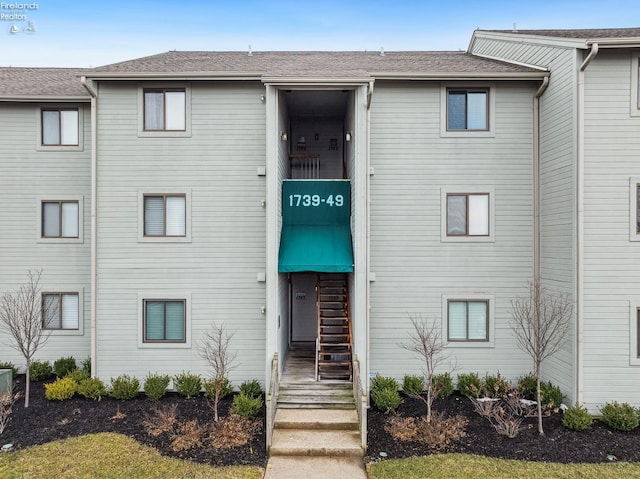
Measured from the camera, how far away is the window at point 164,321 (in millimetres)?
11586

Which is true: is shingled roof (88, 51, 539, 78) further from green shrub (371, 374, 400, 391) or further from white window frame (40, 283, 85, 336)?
green shrub (371, 374, 400, 391)

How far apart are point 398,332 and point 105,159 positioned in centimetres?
963

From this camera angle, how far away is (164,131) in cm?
1150

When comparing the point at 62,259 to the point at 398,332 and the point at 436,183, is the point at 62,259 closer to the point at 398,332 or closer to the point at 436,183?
the point at 398,332

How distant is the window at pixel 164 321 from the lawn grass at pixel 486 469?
21.7ft

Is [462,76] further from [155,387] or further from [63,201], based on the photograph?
[63,201]

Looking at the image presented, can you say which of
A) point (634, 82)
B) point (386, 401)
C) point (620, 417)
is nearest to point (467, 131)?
point (634, 82)

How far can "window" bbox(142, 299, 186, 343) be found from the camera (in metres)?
11.6

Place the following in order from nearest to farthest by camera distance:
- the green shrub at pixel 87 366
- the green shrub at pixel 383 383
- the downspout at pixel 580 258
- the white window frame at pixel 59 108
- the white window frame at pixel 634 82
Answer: the downspout at pixel 580 258, the white window frame at pixel 634 82, the green shrub at pixel 383 383, the green shrub at pixel 87 366, the white window frame at pixel 59 108

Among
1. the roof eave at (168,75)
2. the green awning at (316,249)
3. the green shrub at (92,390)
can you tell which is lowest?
the green shrub at (92,390)

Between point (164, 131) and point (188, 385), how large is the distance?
7100 mm

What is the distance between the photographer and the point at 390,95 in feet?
38.1

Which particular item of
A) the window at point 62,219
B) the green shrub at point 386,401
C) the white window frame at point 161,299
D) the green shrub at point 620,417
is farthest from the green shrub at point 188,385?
the green shrub at point 620,417

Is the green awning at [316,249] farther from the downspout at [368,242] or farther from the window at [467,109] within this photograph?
the window at [467,109]
